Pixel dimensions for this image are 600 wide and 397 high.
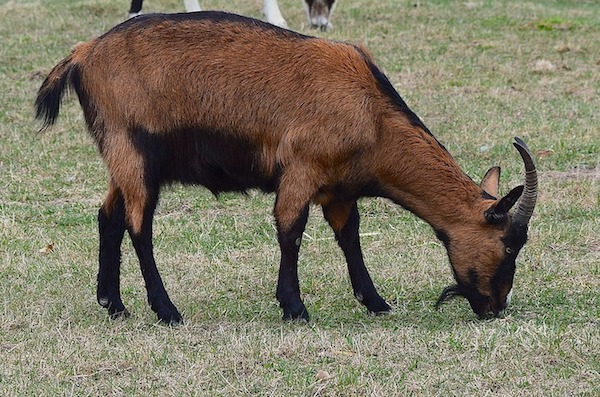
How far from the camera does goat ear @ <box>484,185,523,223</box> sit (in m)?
6.05

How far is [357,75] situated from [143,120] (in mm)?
1203

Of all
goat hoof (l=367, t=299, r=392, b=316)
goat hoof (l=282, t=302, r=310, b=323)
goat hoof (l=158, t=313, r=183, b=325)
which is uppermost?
goat hoof (l=282, t=302, r=310, b=323)

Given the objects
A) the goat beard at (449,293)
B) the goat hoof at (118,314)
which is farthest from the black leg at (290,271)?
the goat hoof at (118,314)

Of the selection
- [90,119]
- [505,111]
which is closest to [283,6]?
[505,111]

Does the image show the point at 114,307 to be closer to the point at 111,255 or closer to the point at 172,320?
the point at 111,255

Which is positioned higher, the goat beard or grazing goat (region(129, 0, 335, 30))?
the goat beard

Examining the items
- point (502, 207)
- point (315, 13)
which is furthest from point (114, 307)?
point (315, 13)

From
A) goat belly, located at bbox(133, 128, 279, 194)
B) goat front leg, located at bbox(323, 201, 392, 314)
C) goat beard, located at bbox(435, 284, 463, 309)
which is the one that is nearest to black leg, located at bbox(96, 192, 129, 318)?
goat belly, located at bbox(133, 128, 279, 194)

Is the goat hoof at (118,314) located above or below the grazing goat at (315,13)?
above

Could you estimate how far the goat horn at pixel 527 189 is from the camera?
19.1 ft

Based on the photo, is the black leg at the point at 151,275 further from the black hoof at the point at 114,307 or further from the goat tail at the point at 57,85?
the goat tail at the point at 57,85

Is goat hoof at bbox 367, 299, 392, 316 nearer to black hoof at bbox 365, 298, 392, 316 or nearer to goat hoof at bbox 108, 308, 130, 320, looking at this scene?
black hoof at bbox 365, 298, 392, 316

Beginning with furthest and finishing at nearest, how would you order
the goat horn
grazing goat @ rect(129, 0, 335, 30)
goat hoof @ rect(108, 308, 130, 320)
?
→ grazing goat @ rect(129, 0, 335, 30) → goat hoof @ rect(108, 308, 130, 320) → the goat horn

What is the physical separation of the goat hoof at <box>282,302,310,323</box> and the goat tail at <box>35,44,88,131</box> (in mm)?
1722
